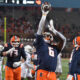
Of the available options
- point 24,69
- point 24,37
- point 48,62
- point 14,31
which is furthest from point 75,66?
point 14,31

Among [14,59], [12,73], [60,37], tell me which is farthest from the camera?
[14,59]

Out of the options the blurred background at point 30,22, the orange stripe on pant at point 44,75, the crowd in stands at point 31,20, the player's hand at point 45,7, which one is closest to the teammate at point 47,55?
the orange stripe on pant at point 44,75

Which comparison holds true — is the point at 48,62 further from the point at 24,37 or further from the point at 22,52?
the point at 24,37

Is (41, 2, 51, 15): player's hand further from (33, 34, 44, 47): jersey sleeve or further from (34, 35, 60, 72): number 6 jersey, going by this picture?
(34, 35, 60, 72): number 6 jersey

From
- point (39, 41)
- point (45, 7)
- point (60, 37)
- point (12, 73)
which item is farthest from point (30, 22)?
point (45, 7)

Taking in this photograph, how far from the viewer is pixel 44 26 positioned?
6895 millimetres

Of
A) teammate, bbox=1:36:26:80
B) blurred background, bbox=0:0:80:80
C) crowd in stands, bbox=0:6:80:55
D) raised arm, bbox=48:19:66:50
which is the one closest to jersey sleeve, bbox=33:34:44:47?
raised arm, bbox=48:19:66:50

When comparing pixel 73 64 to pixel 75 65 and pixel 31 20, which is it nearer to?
pixel 75 65

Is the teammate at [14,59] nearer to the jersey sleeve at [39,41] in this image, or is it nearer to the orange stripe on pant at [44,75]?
the orange stripe on pant at [44,75]

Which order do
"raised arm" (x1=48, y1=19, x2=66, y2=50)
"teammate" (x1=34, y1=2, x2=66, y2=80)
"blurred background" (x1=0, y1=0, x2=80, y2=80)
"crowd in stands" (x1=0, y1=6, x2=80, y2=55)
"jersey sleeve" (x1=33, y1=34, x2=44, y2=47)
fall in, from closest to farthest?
"raised arm" (x1=48, y1=19, x2=66, y2=50), "jersey sleeve" (x1=33, y1=34, x2=44, y2=47), "teammate" (x1=34, y1=2, x2=66, y2=80), "blurred background" (x1=0, y1=0, x2=80, y2=80), "crowd in stands" (x1=0, y1=6, x2=80, y2=55)

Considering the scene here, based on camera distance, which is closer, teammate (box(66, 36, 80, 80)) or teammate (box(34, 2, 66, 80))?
teammate (box(34, 2, 66, 80))

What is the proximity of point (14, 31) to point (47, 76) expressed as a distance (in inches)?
866

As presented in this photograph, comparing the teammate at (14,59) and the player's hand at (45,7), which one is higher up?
the player's hand at (45,7)

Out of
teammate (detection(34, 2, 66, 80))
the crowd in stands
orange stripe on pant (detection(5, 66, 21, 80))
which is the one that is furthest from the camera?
the crowd in stands
